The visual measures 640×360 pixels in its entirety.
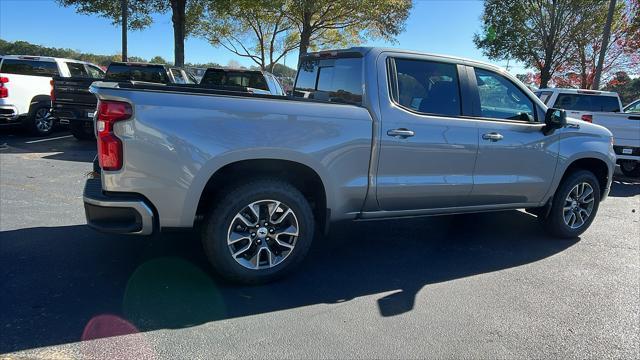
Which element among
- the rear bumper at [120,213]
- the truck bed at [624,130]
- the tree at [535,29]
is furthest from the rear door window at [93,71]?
the tree at [535,29]

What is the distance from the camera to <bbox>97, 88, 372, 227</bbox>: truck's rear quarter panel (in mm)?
3260

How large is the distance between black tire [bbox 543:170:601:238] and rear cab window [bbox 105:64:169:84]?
9.15m

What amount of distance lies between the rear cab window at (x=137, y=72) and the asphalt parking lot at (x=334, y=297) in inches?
254

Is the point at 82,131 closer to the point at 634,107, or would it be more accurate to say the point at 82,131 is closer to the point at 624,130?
the point at 624,130

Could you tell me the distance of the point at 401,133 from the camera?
407 centimetres

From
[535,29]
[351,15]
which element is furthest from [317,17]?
[535,29]

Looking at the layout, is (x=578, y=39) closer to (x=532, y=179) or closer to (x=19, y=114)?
(x=532, y=179)

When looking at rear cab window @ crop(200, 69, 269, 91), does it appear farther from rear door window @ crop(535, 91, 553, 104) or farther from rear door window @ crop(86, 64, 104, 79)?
rear door window @ crop(535, 91, 553, 104)

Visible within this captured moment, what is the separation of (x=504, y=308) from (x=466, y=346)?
76 cm

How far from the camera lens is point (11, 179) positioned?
7012mm

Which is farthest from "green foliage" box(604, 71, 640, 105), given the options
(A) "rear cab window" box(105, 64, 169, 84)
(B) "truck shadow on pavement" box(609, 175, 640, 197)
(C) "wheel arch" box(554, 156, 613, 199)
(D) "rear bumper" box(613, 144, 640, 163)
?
(A) "rear cab window" box(105, 64, 169, 84)

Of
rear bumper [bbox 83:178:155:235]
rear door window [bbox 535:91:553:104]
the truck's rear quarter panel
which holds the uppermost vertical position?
rear door window [bbox 535:91:553:104]

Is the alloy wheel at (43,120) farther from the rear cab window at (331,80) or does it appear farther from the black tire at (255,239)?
the black tire at (255,239)

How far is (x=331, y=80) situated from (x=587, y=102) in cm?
933
